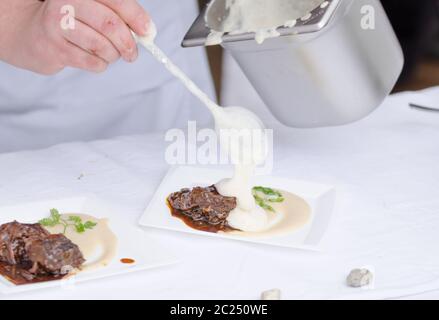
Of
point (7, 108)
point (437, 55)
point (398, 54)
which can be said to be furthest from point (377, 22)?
point (437, 55)

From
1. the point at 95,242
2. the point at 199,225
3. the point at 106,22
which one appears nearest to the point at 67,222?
the point at 95,242

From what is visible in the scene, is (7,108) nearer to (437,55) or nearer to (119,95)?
(119,95)

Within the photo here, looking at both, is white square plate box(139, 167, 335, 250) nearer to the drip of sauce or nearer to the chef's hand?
the drip of sauce

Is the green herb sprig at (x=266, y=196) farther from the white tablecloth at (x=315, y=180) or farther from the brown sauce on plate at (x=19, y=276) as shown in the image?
the brown sauce on plate at (x=19, y=276)

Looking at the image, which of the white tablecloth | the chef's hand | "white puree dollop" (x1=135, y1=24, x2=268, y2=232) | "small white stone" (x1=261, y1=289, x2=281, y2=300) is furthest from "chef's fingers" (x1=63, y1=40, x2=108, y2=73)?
"small white stone" (x1=261, y1=289, x2=281, y2=300)

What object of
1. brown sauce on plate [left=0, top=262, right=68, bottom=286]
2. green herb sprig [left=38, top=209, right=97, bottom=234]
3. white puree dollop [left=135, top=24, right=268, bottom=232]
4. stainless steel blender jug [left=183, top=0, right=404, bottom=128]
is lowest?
brown sauce on plate [left=0, top=262, right=68, bottom=286]
